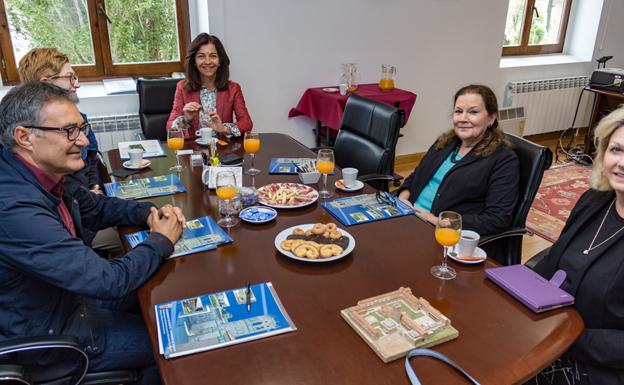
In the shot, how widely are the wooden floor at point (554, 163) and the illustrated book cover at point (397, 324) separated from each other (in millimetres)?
1921

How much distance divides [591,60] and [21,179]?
582 centimetres

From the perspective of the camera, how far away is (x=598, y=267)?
54.4 inches

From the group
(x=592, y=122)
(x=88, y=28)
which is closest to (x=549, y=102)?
(x=592, y=122)

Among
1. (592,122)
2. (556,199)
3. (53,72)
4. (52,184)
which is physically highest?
(53,72)

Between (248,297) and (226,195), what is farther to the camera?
(226,195)

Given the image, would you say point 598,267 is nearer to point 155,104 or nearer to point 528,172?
point 528,172

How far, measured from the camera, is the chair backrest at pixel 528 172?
5.83ft

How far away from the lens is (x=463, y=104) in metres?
1.98

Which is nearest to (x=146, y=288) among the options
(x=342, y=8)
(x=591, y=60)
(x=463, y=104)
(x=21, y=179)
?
(x=21, y=179)

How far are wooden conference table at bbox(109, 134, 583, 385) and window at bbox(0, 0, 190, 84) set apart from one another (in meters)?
2.36

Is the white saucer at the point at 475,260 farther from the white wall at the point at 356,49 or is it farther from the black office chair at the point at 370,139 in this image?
the white wall at the point at 356,49

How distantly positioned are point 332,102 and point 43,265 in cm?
272

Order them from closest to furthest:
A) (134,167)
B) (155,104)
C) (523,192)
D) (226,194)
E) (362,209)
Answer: (226,194), (362,209), (523,192), (134,167), (155,104)

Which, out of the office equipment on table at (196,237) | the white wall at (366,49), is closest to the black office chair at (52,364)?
the office equipment on table at (196,237)
